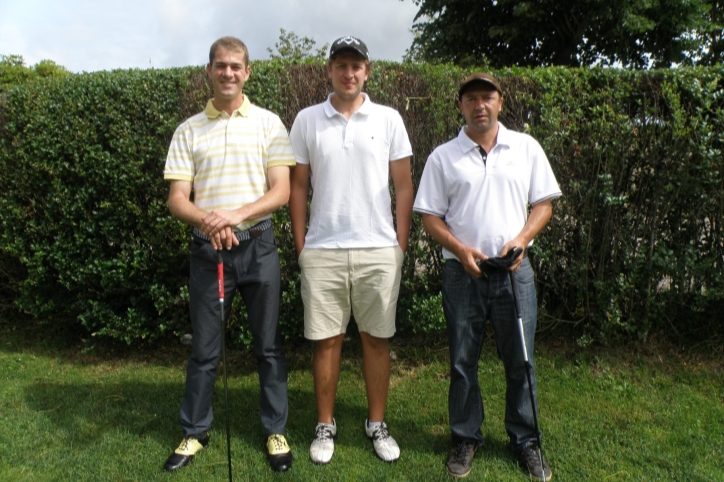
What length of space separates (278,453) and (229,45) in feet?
7.66

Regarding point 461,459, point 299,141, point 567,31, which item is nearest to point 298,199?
point 299,141

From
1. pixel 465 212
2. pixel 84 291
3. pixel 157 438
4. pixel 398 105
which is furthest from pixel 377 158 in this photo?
pixel 84 291

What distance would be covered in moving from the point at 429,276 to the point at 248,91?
2075mm

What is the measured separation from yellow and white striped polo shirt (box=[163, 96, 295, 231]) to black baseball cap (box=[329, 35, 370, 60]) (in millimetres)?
550

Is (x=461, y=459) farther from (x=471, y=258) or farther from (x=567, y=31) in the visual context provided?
(x=567, y=31)

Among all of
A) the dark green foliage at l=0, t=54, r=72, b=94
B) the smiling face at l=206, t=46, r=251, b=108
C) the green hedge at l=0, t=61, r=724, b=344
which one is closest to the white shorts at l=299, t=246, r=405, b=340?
the smiling face at l=206, t=46, r=251, b=108

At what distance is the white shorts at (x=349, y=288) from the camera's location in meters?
3.37

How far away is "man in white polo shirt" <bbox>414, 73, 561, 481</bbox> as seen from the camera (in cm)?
311

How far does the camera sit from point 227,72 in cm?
328

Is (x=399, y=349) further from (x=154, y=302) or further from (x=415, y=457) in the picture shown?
(x=154, y=302)

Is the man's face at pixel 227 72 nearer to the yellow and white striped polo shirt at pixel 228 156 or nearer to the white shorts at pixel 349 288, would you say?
the yellow and white striped polo shirt at pixel 228 156

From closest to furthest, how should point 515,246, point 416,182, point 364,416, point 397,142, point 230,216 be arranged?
point 515,246, point 230,216, point 397,142, point 364,416, point 416,182

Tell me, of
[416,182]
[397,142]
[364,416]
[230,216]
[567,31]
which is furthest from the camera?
[567,31]

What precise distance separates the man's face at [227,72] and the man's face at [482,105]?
126 cm
